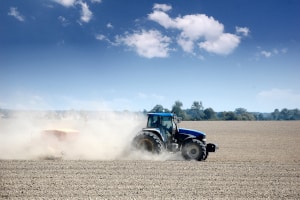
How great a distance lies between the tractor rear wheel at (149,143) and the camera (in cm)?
1627

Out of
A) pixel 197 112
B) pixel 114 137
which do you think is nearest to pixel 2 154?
pixel 114 137

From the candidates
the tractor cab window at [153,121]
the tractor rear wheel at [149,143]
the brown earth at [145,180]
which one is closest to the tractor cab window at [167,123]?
the tractor cab window at [153,121]

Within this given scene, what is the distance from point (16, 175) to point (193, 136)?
8.16 meters

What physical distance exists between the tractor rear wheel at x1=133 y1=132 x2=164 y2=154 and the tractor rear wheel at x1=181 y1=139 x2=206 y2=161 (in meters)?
1.19

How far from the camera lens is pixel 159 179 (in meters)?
12.2

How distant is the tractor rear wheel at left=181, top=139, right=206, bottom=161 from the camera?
16.5m

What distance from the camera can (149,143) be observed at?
16391 millimetres

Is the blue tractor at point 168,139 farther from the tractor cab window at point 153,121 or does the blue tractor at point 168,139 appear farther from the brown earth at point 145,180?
the brown earth at point 145,180

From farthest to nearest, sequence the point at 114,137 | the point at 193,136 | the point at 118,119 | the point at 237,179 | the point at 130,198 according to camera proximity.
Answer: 1. the point at 118,119
2. the point at 114,137
3. the point at 193,136
4. the point at 237,179
5. the point at 130,198

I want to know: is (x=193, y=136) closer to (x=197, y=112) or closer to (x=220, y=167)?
(x=220, y=167)

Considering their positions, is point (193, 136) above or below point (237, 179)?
above

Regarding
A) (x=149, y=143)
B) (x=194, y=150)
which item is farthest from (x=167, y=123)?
(x=194, y=150)

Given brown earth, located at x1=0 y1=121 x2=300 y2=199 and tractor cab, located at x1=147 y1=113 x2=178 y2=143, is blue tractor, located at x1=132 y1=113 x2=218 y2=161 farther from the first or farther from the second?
brown earth, located at x1=0 y1=121 x2=300 y2=199

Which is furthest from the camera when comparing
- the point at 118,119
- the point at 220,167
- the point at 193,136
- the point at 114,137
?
the point at 118,119
